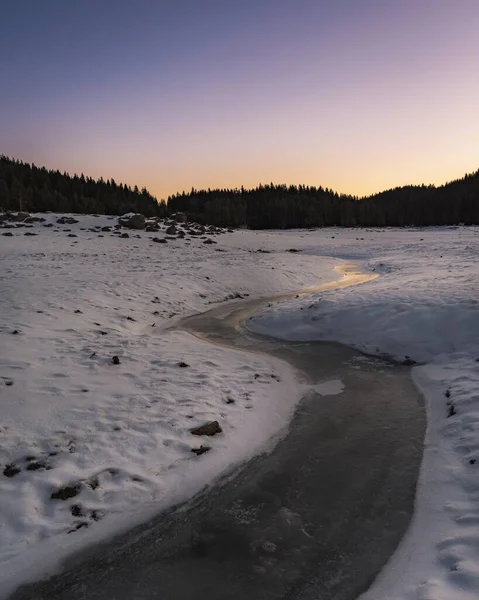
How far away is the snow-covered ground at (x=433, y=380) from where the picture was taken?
428cm

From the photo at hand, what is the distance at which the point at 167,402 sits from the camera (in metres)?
8.24

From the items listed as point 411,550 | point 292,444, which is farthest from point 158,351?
point 411,550

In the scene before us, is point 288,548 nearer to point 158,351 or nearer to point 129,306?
point 158,351

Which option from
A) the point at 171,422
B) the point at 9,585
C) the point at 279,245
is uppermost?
the point at 279,245

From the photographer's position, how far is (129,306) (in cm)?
1659

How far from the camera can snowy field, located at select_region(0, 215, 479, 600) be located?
489cm

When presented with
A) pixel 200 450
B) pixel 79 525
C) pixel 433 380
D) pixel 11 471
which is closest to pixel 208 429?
pixel 200 450

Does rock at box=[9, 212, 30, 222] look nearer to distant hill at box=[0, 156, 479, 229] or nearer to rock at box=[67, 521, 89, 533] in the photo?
distant hill at box=[0, 156, 479, 229]

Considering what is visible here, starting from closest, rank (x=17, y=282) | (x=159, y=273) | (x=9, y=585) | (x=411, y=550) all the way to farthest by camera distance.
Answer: (x=9, y=585) → (x=411, y=550) → (x=17, y=282) → (x=159, y=273)

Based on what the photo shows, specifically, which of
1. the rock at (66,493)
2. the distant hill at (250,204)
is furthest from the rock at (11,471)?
the distant hill at (250,204)

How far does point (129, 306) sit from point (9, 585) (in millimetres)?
12813

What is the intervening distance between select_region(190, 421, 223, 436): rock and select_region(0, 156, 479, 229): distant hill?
67277 millimetres

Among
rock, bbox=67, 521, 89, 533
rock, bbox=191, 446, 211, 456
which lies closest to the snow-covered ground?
rock, bbox=191, 446, 211, 456

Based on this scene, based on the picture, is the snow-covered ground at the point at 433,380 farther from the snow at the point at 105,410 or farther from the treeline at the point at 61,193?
the treeline at the point at 61,193
